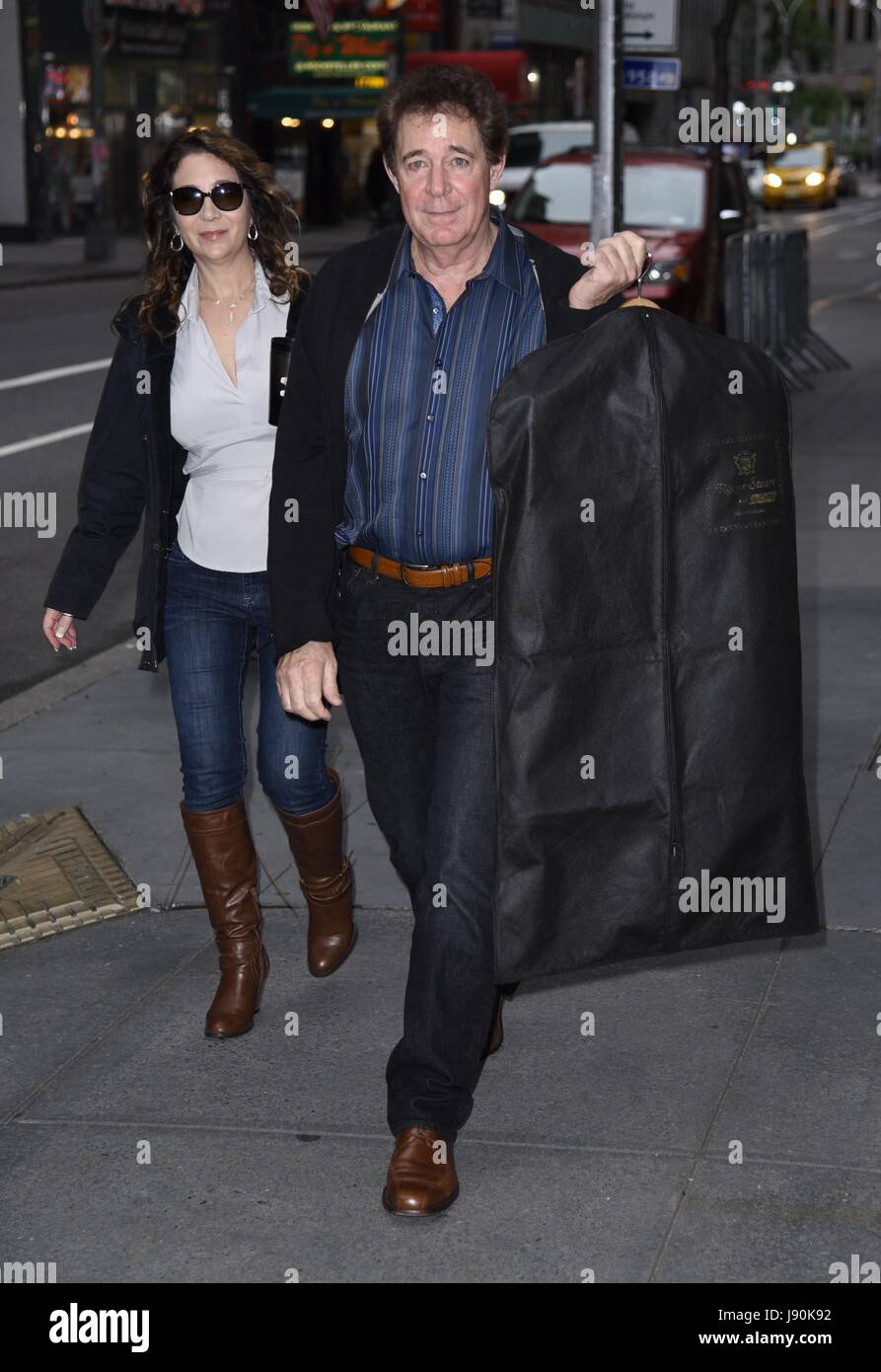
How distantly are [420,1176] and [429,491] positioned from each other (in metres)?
1.30

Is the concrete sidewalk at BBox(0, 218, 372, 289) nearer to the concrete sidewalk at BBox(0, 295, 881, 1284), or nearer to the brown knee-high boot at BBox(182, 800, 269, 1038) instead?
the concrete sidewalk at BBox(0, 295, 881, 1284)

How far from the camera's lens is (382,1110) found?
4.23 meters

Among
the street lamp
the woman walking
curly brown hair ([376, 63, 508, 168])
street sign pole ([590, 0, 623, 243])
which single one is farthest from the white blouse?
the street lamp

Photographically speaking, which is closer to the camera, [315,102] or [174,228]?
[174,228]

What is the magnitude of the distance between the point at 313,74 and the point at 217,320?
40.8 meters

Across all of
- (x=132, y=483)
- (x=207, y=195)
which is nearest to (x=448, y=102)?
(x=207, y=195)

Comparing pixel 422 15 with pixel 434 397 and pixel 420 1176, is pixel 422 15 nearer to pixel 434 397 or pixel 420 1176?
pixel 434 397

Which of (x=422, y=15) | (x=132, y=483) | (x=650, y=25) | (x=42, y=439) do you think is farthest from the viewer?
(x=422, y=15)

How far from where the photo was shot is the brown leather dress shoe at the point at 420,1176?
12.3ft

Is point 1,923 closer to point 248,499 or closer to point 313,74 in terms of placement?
point 248,499

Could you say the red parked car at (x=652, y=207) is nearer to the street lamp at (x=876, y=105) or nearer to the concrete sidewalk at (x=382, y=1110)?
the concrete sidewalk at (x=382, y=1110)

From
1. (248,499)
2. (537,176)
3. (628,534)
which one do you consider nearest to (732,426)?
(628,534)

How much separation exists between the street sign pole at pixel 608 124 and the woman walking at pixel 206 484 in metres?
7.62

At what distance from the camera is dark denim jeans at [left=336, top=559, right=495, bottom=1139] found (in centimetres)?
379
